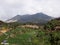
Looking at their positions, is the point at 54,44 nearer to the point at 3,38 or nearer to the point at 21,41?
the point at 21,41

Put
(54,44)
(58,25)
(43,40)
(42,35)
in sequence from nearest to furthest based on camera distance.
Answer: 1. (54,44)
2. (43,40)
3. (42,35)
4. (58,25)

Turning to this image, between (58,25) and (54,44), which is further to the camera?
(58,25)

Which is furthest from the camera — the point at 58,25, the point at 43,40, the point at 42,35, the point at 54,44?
the point at 58,25

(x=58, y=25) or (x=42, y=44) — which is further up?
(x=58, y=25)

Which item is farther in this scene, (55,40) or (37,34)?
(37,34)

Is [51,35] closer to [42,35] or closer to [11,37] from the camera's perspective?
[42,35]

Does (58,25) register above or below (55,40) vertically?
above

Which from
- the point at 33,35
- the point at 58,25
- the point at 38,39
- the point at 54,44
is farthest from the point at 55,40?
the point at 58,25

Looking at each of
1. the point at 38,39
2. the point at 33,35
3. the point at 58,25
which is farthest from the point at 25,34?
the point at 58,25

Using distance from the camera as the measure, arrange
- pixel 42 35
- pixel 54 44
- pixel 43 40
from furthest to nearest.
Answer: pixel 42 35 < pixel 43 40 < pixel 54 44
